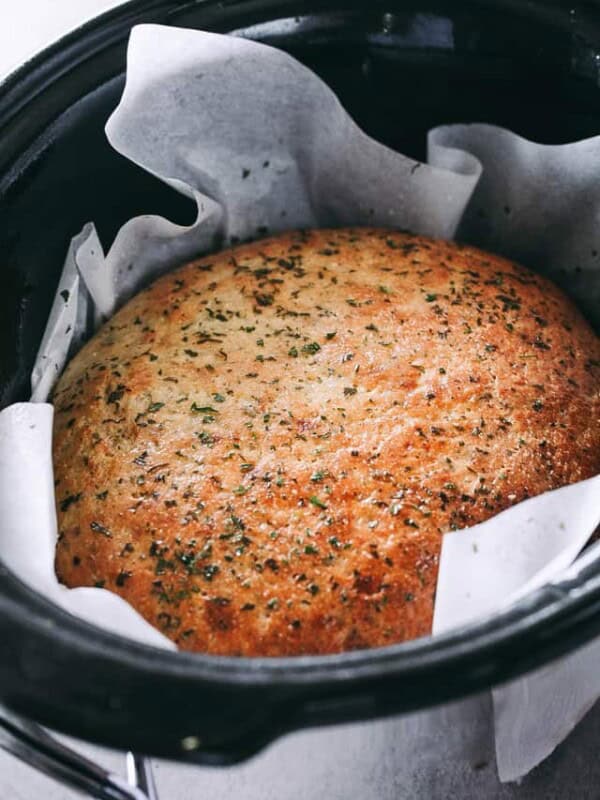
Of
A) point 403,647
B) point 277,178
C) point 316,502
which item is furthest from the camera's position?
point 277,178

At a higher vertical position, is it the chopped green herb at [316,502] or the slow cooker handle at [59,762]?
the chopped green herb at [316,502]

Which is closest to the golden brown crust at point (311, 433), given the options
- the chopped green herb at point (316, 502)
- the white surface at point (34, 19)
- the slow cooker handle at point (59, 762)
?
the chopped green herb at point (316, 502)

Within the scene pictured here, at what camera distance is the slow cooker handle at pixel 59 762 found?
815 millimetres

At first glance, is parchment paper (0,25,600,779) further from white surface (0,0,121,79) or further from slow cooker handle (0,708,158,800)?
white surface (0,0,121,79)

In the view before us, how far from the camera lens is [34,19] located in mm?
2051

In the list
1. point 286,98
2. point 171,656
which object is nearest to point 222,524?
point 171,656

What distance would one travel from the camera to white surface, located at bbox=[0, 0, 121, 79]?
6.63ft

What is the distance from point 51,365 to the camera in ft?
4.02

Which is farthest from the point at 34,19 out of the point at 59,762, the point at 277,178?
the point at 59,762

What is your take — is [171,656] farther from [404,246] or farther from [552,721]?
[404,246]

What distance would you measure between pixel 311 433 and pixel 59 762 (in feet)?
1.39

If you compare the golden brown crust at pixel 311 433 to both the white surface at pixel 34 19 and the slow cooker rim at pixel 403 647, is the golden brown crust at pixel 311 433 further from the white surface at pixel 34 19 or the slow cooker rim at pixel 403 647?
the white surface at pixel 34 19

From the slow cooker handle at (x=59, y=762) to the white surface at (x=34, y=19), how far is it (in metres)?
1.54

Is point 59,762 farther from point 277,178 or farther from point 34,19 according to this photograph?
point 34,19
